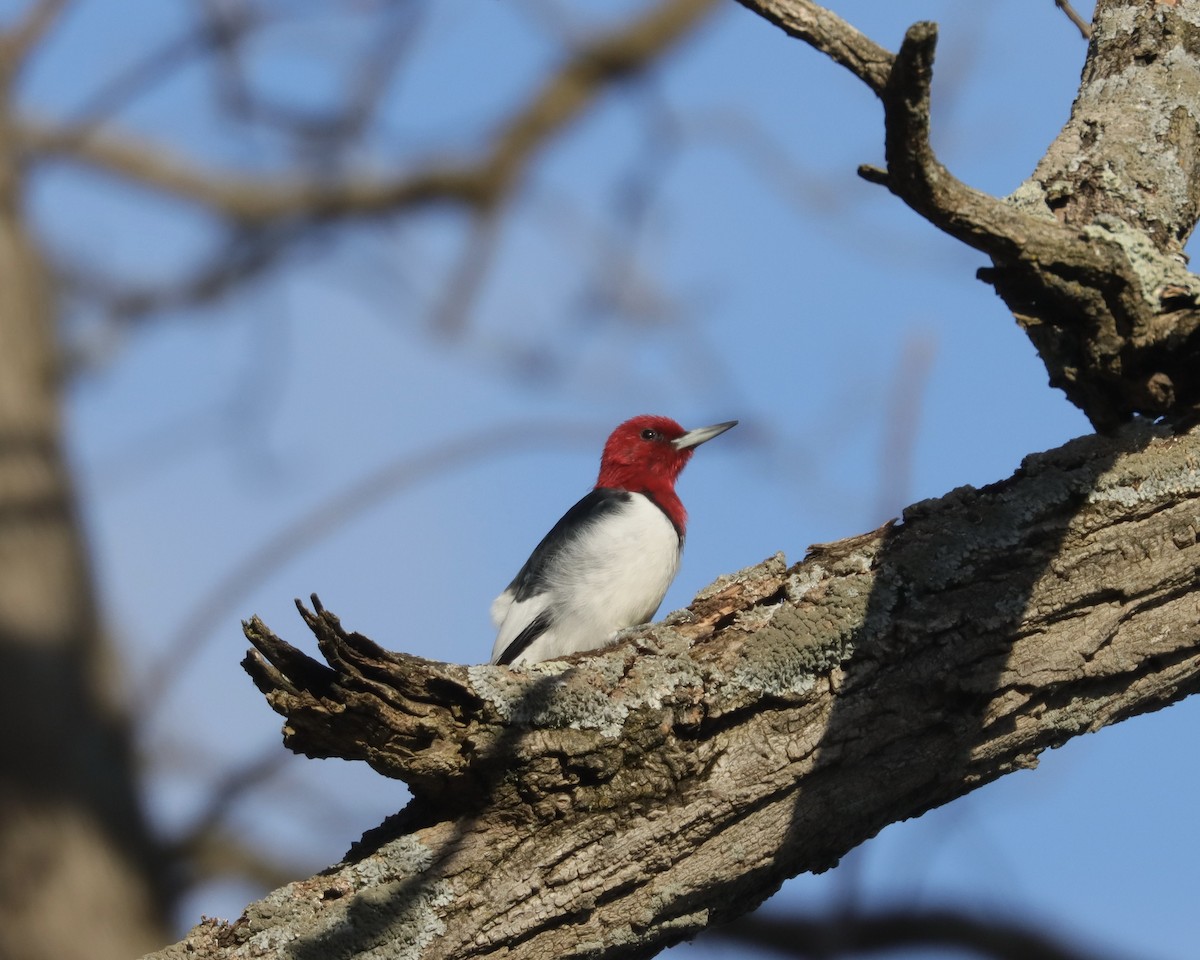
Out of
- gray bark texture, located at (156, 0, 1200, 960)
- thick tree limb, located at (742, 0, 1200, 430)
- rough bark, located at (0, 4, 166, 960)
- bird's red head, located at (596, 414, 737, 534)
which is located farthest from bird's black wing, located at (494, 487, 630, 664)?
thick tree limb, located at (742, 0, 1200, 430)

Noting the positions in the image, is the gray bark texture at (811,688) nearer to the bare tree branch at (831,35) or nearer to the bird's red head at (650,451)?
the bare tree branch at (831,35)

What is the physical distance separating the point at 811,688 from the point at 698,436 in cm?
339

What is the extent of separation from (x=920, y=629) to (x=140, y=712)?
14.8ft

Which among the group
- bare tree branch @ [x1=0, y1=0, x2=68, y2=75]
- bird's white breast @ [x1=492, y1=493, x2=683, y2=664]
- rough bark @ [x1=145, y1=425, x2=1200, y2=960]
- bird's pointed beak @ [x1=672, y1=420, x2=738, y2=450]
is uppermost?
bare tree branch @ [x1=0, y1=0, x2=68, y2=75]

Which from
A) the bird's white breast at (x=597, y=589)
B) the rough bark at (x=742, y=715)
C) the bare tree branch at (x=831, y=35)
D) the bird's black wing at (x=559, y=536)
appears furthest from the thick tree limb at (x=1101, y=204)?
the bird's black wing at (x=559, y=536)

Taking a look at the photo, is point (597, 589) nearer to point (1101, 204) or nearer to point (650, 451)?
point (650, 451)

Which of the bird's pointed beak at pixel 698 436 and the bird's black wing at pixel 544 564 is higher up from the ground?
the bird's pointed beak at pixel 698 436

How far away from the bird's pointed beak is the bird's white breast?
970 mm

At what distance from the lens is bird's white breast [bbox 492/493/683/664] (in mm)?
4797

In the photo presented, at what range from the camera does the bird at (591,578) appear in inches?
189

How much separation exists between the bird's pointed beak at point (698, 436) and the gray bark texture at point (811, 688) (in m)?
2.98

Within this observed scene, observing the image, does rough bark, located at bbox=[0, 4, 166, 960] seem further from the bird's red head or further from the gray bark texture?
the gray bark texture

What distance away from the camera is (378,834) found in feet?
9.07

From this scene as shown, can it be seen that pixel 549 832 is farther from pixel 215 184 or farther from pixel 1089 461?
pixel 215 184
